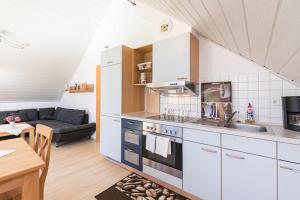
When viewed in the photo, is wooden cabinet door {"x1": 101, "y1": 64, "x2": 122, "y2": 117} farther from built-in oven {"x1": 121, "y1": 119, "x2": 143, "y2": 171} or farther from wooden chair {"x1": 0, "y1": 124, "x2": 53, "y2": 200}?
wooden chair {"x1": 0, "y1": 124, "x2": 53, "y2": 200}

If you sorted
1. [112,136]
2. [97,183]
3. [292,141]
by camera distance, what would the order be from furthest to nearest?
[112,136], [97,183], [292,141]

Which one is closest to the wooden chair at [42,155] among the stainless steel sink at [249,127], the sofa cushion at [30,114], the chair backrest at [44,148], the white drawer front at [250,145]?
the chair backrest at [44,148]

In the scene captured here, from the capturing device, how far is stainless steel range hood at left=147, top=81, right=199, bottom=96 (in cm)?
210

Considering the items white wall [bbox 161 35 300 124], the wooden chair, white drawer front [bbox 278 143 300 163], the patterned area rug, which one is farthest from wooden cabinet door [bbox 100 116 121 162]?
white drawer front [bbox 278 143 300 163]

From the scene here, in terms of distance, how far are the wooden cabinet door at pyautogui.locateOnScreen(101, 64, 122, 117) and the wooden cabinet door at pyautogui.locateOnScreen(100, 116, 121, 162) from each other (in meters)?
0.13

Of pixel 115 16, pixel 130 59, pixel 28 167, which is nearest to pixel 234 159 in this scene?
pixel 28 167

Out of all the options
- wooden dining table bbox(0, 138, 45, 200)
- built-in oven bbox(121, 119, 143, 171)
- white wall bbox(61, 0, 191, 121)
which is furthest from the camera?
white wall bbox(61, 0, 191, 121)

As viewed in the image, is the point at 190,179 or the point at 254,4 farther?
the point at 190,179

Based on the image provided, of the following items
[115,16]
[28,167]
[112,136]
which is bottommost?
[112,136]

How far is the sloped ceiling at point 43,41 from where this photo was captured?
3016mm

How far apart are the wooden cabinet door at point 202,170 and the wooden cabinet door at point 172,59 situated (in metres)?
0.93

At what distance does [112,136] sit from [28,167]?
1724 millimetres

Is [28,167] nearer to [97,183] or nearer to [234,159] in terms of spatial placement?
[97,183]

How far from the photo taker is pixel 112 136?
8.98 ft
